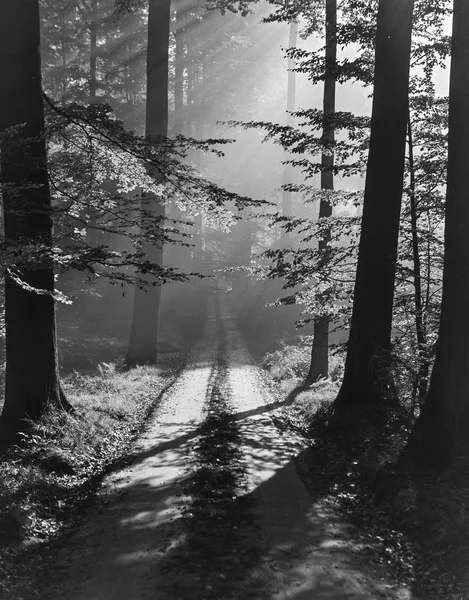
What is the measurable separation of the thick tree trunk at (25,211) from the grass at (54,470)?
560mm

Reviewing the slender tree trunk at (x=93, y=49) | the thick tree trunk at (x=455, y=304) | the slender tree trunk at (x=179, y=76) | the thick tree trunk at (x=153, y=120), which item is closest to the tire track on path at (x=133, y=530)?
the thick tree trunk at (x=455, y=304)

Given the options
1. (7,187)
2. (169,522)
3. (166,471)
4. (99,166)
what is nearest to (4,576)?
(169,522)

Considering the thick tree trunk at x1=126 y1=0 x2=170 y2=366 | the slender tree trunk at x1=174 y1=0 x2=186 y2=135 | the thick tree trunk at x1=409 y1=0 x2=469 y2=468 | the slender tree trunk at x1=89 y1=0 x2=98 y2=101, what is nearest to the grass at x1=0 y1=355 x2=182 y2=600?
the thick tree trunk at x1=409 y1=0 x2=469 y2=468

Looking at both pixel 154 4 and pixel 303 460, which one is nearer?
pixel 303 460

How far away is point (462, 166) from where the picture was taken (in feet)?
20.9

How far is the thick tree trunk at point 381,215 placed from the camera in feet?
28.9

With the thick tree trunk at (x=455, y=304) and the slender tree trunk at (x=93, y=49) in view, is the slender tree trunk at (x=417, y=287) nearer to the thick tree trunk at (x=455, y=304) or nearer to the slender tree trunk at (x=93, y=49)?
the thick tree trunk at (x=455, y=304)

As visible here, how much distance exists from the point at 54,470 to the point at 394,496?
14.9 ft

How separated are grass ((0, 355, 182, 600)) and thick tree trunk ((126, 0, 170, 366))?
5.32 m

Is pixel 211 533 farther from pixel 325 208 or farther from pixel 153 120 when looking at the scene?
pixel 153 120

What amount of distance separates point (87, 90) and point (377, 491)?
87.3 ft

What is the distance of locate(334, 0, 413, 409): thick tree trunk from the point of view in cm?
882

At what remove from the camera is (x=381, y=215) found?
909 centimetres

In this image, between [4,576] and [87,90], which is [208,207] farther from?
[87,90]
